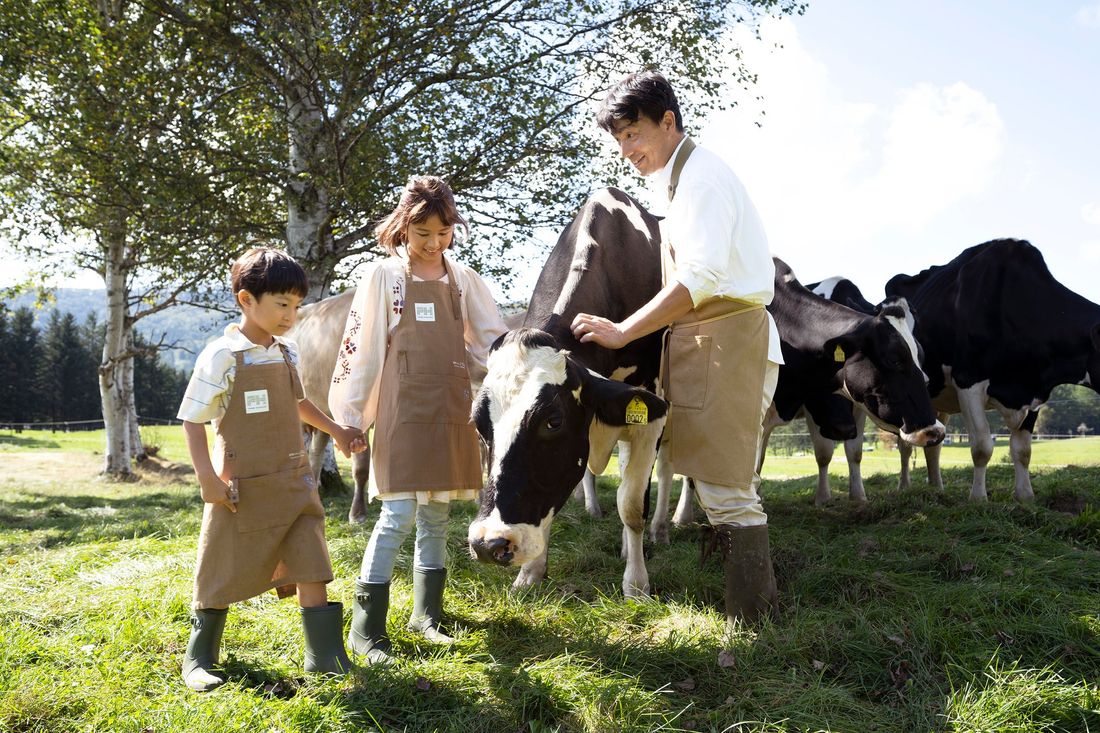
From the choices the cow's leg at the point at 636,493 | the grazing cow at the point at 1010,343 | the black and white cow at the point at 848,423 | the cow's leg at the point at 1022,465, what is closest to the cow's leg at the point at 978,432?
the grazing cow at the point at 1010,343

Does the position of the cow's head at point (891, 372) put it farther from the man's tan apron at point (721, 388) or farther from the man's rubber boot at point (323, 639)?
the man's rubber boot at point (323, 639)

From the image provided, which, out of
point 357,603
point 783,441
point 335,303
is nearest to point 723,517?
point 357,603

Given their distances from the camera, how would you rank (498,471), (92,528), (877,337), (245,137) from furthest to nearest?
(245,137) → (92,528) → (877,337) → (498,471)

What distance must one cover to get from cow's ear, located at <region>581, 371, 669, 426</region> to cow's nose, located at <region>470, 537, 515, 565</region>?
2.69ft

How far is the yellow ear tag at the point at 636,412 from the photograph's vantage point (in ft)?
12.0

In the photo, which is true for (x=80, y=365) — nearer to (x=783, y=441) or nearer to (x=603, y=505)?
(x=783, y=441)

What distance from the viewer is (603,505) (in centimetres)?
805

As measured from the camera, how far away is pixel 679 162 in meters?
3.89

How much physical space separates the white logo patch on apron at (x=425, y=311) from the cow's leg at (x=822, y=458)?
223 inches

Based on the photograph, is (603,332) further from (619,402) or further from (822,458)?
(822,458)

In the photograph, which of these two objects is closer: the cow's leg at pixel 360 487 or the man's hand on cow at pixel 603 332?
the man's hand on cow at pixel 603 332

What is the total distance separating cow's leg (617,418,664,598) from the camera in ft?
15.1

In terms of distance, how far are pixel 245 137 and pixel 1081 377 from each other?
494 inches

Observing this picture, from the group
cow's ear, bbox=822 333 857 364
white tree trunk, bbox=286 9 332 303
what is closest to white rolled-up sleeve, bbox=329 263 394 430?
cow's ear, bbox=822 333 857 364
